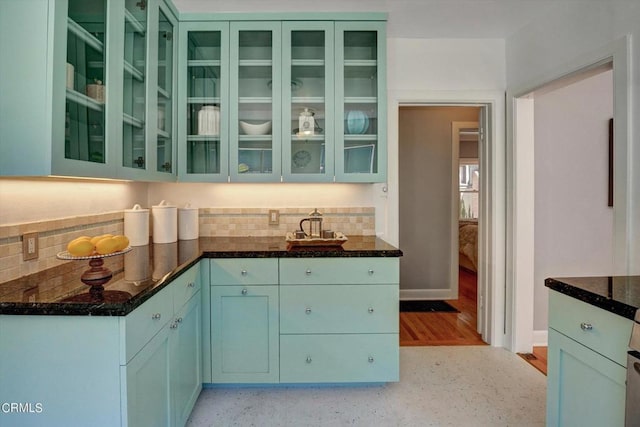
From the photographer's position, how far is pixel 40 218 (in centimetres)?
162

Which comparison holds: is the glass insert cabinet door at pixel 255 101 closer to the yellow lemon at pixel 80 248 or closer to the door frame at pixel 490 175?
the door frame at pixel 490 175

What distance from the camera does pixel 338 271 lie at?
81.1 inches

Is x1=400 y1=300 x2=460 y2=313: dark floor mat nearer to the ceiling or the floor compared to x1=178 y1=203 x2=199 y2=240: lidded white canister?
nearer to the floor

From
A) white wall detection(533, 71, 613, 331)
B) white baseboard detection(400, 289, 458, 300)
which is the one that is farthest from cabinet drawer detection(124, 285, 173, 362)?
white baseboard detection(400, 289, 458, 300)

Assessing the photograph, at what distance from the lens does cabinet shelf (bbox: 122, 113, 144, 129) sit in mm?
1659

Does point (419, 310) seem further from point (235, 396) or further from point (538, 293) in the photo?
point (235, 396)

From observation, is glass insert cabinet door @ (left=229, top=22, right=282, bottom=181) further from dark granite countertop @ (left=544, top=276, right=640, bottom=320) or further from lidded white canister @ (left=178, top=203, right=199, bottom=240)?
dark granite countertop @ (left=544, top=276, right=640, bottom=320)

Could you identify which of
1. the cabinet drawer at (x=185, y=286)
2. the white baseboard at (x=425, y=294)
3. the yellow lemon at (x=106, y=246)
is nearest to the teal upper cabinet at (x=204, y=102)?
the cabinet drawer at (x=185, y=286)

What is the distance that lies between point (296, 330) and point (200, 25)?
2.11m

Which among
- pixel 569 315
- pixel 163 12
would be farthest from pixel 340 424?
pixel 163 12

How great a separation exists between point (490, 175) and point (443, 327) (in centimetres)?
147

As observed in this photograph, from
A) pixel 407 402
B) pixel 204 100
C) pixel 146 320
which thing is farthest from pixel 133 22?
pixel 407 402

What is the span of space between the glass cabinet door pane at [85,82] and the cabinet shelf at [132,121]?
0.19m

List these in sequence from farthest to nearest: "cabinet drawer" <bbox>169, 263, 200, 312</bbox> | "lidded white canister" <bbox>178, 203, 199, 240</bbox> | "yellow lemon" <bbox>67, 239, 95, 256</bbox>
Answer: "lidded white canister" <bbox>178, 203, 199, 240</bbox>
"cabinet drawer" <bbox>169, 263, 200, 312</bbox>
"yellow lemon" <bbox>67, 239, 95, 256</bbox>
